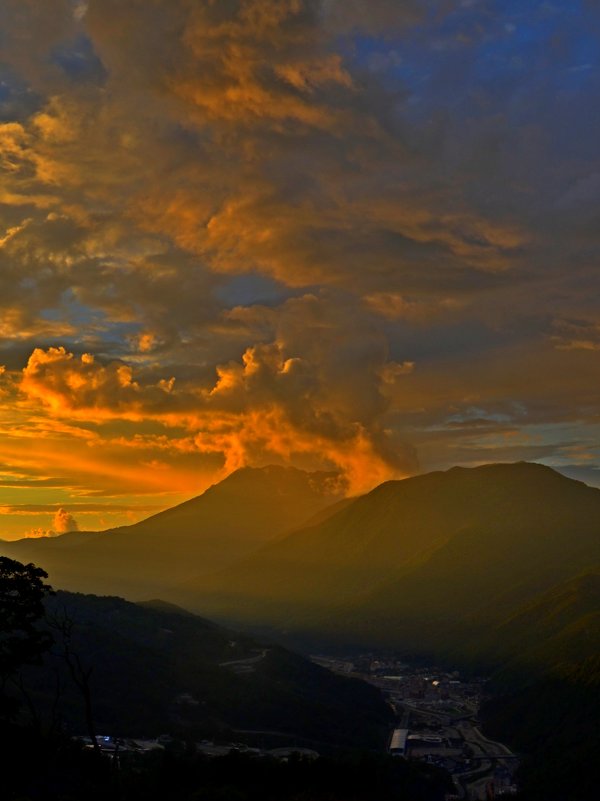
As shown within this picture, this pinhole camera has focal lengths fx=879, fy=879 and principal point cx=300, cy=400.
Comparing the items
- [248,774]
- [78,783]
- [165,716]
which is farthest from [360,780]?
[165,716]

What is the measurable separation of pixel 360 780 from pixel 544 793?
6816cm

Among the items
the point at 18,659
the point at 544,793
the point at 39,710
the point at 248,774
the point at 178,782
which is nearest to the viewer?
the point at 18,659

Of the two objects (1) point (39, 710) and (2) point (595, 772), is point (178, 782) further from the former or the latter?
(2) point (595, 772)

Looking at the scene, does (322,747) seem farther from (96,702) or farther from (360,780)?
(360,780)

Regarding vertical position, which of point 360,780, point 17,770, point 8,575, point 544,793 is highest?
point 8,575

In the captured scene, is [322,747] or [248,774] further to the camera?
[322,747]

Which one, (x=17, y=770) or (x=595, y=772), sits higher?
(x=17, y=770)

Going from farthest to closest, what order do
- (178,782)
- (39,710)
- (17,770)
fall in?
(39,710)
(178,782)
(17,770)

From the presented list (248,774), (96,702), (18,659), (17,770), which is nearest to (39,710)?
(96,702)

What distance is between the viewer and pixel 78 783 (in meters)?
95.4

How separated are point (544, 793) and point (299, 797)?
102339 mm

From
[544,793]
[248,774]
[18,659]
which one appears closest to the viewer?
[18,659]

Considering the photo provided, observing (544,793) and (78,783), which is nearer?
(78,783)

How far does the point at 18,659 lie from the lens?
80750 mm
